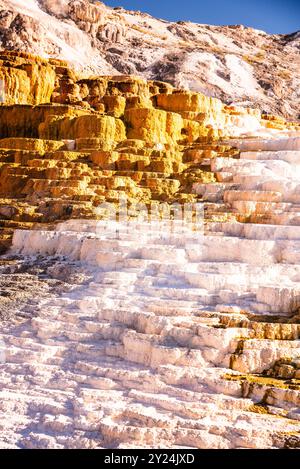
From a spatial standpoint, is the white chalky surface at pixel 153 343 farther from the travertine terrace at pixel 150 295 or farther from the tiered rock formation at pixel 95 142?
the tiered rock formation at pixel 95 142

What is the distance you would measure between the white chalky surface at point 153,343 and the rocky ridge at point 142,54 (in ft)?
83.2

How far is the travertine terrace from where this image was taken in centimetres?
650

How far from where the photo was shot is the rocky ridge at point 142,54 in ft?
114

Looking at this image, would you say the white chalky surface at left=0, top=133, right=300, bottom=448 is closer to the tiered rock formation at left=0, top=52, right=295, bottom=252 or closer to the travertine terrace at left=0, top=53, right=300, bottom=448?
the travertine terrace at left=0, top=53, right=300, bottom=448

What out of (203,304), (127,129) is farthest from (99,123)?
(203,304)

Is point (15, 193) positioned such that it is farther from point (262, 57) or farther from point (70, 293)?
point (262, 57)

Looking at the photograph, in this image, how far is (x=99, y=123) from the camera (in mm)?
17922

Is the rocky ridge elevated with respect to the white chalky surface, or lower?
elevated

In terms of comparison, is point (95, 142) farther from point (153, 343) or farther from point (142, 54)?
point (142, 54)

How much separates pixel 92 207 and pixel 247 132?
1229 centimetres

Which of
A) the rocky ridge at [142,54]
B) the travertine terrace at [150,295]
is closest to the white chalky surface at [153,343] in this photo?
the travertine terrace at [150,295]

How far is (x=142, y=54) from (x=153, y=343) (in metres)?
35.2

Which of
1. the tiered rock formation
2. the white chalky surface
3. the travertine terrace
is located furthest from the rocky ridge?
the white chalky surface

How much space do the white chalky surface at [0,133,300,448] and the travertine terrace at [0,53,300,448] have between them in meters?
0.02
